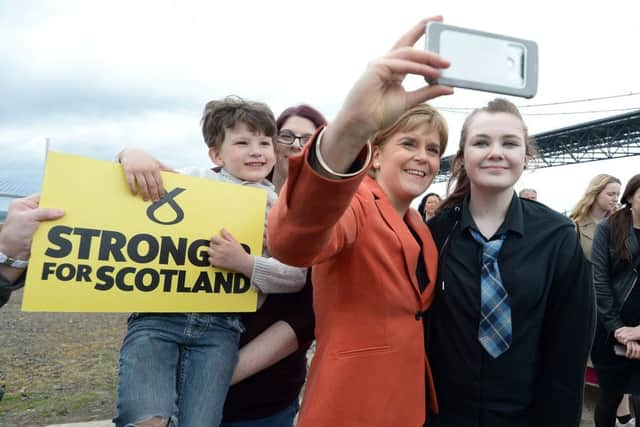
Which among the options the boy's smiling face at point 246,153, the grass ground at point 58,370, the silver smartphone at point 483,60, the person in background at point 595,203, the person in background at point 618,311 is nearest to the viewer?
the silver smartphone at point 483,60

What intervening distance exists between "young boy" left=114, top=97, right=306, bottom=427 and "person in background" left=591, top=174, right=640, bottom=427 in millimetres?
2255

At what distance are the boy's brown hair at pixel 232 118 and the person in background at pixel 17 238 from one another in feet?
2.31

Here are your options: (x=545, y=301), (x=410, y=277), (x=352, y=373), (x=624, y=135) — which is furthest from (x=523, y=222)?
(x=624, y=135)

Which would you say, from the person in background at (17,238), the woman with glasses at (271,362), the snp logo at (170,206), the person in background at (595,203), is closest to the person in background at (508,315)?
the woman with glasses at (271,362)

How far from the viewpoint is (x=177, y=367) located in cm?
149

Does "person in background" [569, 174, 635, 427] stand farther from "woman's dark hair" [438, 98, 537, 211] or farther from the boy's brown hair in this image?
the boy's brown hair

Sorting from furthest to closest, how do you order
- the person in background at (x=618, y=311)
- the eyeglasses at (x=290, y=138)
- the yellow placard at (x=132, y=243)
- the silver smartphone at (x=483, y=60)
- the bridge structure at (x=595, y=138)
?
the bridge structure at (x=595, y=138) < the person in background at (x=618, y=311) < the eyeglasses at (x=290, y=138) < the yellow placard at (x=132, y=243) < the silver smartphone at (x=483, y=60)

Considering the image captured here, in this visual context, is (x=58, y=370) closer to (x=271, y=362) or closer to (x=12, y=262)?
(x=12, y=262)

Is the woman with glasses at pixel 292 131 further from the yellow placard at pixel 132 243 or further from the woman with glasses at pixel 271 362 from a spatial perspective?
the woman with glasses at pixel 271 362

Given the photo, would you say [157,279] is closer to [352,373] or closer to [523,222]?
[352,373]

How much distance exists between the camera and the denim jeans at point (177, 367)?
1.32 m

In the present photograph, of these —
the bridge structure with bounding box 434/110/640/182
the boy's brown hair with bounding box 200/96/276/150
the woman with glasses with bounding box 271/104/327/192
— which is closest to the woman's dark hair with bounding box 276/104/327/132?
the woman with glasses with bounding box 271/104/327/192

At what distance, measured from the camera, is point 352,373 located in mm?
1239

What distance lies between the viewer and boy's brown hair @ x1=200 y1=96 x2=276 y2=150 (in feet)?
5.96
